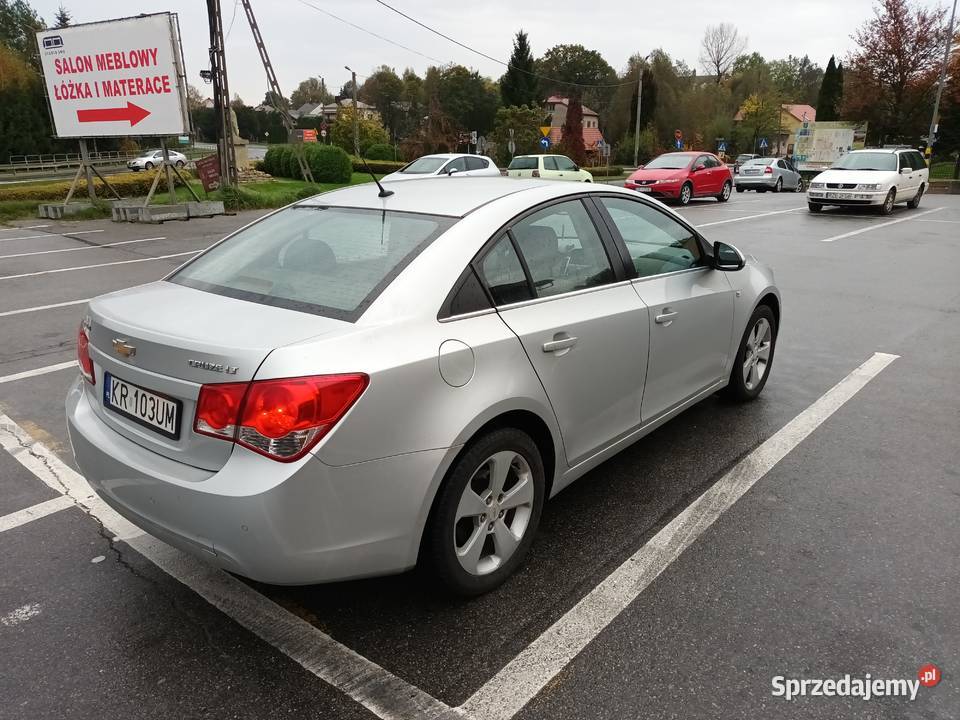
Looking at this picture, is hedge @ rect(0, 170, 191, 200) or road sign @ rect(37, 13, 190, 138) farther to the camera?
hedge @ rect(0, 170, 191, 200)

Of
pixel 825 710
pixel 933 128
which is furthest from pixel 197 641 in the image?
pixel 933 128

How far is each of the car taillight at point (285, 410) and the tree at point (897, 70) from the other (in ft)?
162

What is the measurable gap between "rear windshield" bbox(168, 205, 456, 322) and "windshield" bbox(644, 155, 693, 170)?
19.6 m

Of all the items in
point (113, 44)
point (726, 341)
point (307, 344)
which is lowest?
point (726, 341)

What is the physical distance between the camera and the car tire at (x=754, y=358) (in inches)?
179

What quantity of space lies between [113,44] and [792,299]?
630 inches

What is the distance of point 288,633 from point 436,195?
1.93 meters

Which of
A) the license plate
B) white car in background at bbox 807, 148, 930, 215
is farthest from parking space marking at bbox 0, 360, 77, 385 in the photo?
white car in background at bbox 807, 148, 930, 215

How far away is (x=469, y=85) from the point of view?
77.5 meters

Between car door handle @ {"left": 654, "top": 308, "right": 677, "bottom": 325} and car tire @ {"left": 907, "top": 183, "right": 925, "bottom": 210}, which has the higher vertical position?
car door handle @ {"left": 654, "top": 308, "right": 677, "bottom": 325}

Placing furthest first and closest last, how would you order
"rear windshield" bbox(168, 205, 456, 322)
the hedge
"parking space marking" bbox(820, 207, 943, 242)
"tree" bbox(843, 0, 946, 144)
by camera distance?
"tree" bbox(843, 0, 946, 144)
the hedge
"parking space marking" bbox(820, 207, 943, 242)
"rear windshield" bbox(168, 205, 456, 322)

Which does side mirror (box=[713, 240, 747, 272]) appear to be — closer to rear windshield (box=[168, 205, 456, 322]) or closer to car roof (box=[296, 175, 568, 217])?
car roof (box=[296, 175, 568, 217])

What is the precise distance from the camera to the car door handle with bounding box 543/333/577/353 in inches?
111

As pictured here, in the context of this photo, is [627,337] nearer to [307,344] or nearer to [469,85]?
[307,344]
